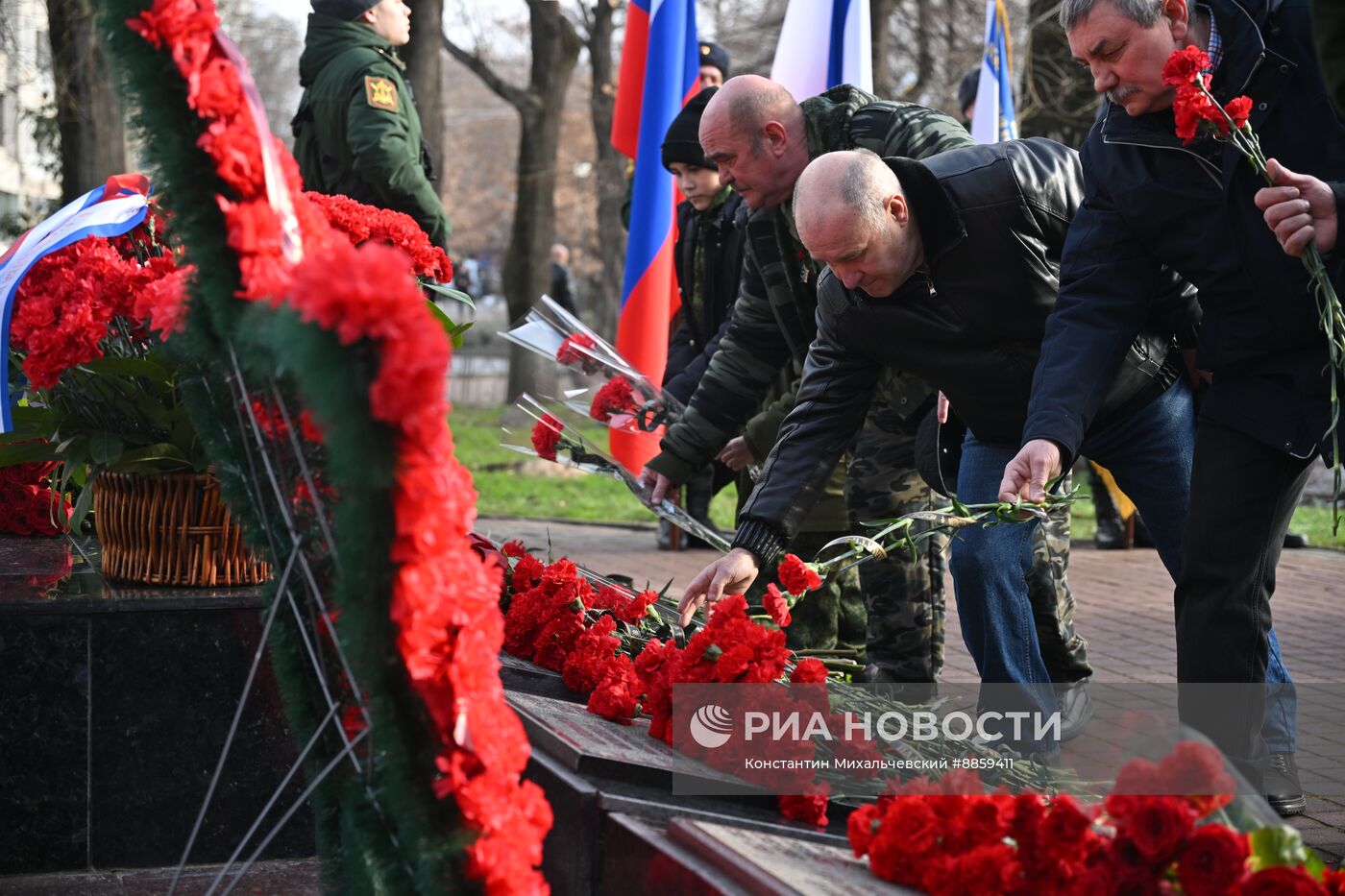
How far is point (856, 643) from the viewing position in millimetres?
5621

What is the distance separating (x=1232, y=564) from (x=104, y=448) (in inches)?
101

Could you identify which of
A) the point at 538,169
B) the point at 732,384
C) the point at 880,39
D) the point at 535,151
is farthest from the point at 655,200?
the point at 535,151

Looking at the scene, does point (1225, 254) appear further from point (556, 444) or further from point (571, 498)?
point (571, 498)

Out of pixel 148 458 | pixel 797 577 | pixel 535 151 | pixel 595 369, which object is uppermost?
pixel 535 151

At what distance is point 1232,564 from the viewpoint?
3.51 m

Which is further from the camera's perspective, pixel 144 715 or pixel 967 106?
pixel 967 106

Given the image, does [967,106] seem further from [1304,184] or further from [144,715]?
[144,715]

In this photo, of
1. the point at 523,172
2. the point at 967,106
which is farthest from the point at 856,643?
the point at 523,172

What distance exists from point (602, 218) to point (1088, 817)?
22.2m

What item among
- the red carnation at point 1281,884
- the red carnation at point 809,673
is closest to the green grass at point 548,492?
the red carnation at point 809,673

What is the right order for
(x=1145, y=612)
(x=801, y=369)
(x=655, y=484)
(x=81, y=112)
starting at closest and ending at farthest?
(x=655, y=484) → (x=801, y=369) → (x=1145, y=612) → (x=81, y=112)

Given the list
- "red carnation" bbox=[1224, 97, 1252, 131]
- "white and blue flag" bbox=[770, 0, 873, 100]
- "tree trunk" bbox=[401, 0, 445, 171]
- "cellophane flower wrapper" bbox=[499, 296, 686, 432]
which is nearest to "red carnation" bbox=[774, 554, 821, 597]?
"red carnation" bbox=[1224, 97, 1252, 131]

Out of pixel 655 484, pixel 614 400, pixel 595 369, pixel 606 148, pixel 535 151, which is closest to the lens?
pixel 655 484

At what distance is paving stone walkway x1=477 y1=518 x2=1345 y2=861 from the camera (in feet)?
15.3
